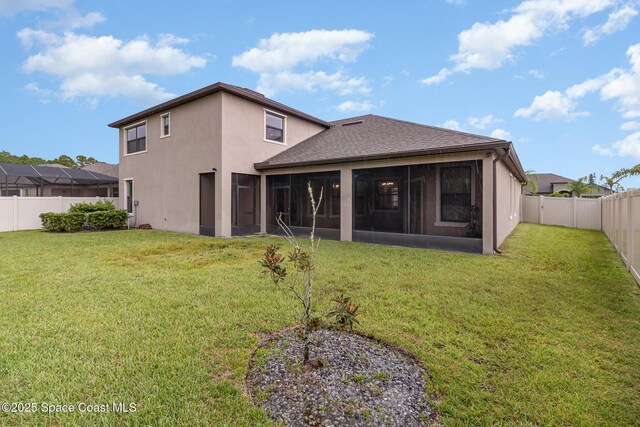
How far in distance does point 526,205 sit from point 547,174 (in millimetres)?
28135

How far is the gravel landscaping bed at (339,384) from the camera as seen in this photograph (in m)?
2.19

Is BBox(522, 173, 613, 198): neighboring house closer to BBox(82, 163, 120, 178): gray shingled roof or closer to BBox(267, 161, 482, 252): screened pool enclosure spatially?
BBox(267, 161, 482, 252): screened pool enclosure

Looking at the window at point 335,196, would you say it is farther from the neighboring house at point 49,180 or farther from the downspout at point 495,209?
the neighboring house at point 49,180

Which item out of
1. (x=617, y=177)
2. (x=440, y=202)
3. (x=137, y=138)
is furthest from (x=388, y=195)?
(x=617, y=177)

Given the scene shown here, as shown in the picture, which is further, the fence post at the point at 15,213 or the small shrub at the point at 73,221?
the fence post at the point at 15,213

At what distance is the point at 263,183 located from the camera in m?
13.3

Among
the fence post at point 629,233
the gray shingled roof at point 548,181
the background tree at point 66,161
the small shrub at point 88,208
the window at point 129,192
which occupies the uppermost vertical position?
the background tree at point 66,161

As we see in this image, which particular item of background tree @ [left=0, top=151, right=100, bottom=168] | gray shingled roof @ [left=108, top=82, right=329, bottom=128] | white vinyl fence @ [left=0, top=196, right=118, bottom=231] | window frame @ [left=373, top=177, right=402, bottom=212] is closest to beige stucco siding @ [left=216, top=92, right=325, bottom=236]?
gray shingled roof @ [left=108, top=82, right=329, bottom=128]

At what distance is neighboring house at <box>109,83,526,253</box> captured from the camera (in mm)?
9383

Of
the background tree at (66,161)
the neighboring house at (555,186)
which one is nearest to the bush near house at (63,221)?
the neighboring house at (555,186)

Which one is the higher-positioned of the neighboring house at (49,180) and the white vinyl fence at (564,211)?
the neighboring house at (49,180)

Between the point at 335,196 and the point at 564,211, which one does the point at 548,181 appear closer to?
the point at 564,211

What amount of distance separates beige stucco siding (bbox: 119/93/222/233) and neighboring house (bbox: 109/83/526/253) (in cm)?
5

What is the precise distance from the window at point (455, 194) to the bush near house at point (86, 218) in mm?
14929
